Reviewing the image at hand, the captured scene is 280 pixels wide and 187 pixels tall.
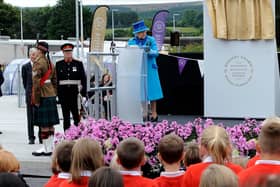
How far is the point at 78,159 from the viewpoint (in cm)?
441

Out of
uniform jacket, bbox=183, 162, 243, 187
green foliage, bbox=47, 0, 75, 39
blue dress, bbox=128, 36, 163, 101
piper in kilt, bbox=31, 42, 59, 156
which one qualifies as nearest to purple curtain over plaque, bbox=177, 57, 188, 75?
blue dress, bbox=128, 36, 163, 101

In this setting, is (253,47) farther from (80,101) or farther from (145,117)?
(80,101)

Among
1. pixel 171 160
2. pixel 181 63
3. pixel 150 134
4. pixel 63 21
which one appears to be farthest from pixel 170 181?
pixel 63 21

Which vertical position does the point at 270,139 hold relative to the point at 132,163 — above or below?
above

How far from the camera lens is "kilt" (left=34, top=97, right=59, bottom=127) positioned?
10.5 m

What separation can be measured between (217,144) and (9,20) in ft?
235

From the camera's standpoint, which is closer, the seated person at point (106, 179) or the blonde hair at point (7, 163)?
the seated person at point (106, 179)

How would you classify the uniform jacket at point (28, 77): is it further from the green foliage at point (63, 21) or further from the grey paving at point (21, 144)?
the green foliage at point (63, 21)

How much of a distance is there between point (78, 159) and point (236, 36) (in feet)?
24.9

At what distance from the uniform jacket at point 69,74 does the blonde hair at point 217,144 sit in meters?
6.40

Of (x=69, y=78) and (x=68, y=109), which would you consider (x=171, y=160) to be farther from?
(x=68, y=109)

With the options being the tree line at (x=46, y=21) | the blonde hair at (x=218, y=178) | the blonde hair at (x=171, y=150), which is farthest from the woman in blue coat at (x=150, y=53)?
the tree line at (x=46, y=21)

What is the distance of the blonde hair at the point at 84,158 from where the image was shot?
441cm

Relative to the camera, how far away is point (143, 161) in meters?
4.59
